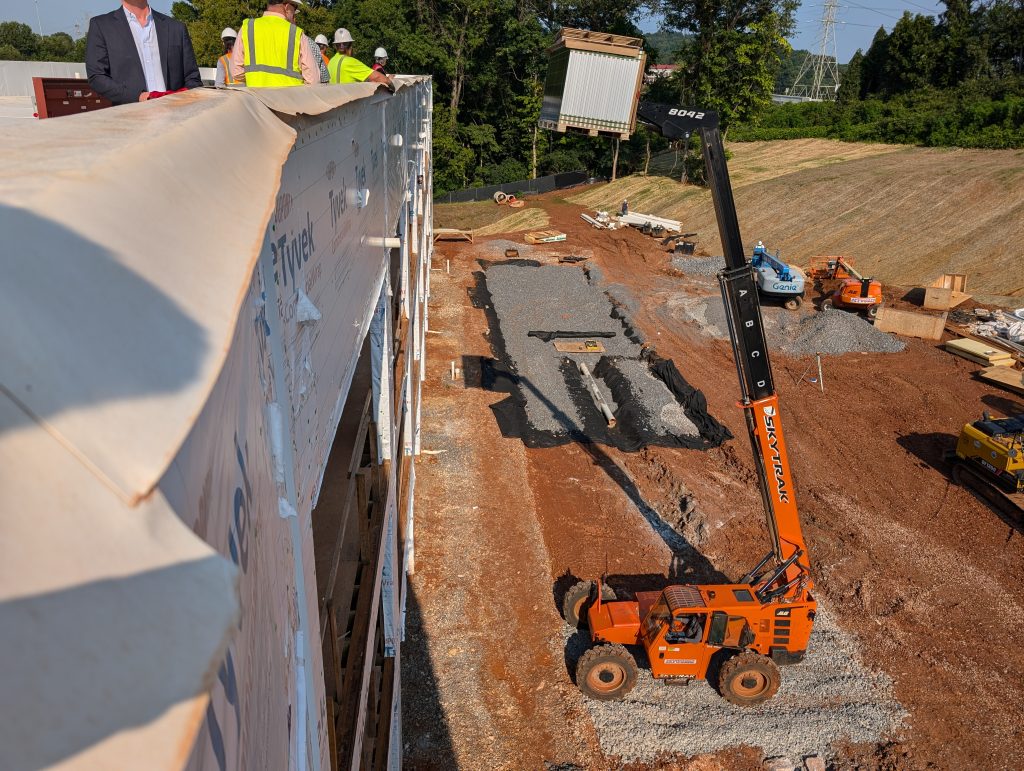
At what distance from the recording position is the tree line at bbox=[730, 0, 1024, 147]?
31812 millimetres

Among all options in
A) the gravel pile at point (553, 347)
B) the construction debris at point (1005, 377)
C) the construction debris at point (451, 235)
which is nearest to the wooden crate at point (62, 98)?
the gravel pile at point (553, 347)

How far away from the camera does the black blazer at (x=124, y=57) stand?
418cm

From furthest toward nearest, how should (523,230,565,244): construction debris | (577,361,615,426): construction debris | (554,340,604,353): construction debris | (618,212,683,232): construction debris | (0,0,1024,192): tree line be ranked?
(0,0,1024,192): tree line
(618,212,683,232): construction debris
(523,230,565,244): construction debris
(554,340,604,353): construction debris
(577,361,615,426): construction debris

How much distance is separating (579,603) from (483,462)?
12.7ft

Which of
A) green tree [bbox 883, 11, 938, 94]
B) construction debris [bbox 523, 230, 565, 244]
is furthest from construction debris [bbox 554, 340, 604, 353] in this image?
green tree [bbox 883, 11, 938, 94]

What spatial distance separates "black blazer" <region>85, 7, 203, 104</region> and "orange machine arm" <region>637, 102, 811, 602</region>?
15.9 feet

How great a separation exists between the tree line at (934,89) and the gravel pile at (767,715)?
2891cm

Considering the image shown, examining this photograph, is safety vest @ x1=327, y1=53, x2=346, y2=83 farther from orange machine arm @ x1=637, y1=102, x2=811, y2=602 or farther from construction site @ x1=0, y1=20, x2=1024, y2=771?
orange machine arm @ x1=637, y1=102, x2=811, y2=602

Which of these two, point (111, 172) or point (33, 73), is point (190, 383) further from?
point (33, 73)

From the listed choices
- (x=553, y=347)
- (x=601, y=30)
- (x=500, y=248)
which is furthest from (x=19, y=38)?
(x=553, y=347)

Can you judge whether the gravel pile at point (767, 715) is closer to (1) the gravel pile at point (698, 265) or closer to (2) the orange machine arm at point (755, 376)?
(2) the orange machine arm at point (755, 376)

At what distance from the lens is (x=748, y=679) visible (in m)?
8.16

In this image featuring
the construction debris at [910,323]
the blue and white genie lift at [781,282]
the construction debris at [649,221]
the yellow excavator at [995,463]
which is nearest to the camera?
the yellow excavator at [995,463]

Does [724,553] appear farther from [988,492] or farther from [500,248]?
[500,248]
